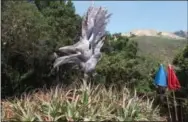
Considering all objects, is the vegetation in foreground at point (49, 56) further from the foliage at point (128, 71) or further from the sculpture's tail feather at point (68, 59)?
the sculpture's tail feather at point (68, 59)

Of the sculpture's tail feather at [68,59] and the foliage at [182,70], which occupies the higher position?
the sculpture's tail feather at [68,59]

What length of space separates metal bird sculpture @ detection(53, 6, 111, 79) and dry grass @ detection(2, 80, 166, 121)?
42.1 feet

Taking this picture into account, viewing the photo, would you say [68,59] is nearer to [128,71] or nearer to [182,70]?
[128,71]

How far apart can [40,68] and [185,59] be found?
31.0 feet

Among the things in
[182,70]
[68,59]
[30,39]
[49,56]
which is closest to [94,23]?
[68,59]

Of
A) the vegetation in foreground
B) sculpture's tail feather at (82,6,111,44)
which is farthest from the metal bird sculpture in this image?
the vegetation in foreground

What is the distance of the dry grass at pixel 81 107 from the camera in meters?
10.7

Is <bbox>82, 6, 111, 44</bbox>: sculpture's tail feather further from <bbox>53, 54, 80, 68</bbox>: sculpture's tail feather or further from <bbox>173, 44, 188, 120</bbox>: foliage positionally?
<bbox>173, 44, 188, 120</bbox>: foliage

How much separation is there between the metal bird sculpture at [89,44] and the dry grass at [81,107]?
12835mm

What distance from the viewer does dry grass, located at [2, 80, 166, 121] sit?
10672mm

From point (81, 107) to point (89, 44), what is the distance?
1421 cm

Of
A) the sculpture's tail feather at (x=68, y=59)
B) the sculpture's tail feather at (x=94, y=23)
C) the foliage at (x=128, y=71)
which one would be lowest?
the foliage at (x=128, y=71)

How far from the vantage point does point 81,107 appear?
431 inches

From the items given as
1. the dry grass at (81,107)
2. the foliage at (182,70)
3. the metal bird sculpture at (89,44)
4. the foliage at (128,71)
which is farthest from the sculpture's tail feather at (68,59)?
the dry grass at (81,107)
